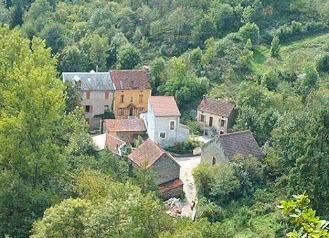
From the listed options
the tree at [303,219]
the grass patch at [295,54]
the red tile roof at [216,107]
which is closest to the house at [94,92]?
the red tile roof at [216,107]

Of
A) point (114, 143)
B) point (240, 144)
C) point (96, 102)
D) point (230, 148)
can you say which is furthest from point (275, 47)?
point (114, 143)

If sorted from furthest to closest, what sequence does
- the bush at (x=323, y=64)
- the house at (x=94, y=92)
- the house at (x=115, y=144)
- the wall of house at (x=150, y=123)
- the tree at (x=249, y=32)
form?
the tree at (x=249, y=32), the bush at (x=323, y=64), the house at (x=94, y=92), the wall of house at (x=150, y=123), the house at (x=115, y=144)

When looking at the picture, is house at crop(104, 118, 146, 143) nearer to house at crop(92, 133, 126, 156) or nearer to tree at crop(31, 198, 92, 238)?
house at crop(92, 133, 126, 156)

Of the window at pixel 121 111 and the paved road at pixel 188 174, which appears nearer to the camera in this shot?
the paved road at pixel 188 174

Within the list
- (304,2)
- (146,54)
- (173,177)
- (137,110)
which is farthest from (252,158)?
(304,2)

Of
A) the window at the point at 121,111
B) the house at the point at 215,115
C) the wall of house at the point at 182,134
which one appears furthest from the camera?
the window at the point at 121,111

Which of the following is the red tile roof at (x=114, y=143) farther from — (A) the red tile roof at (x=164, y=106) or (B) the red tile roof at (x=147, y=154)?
(A) the red tile roof at (x=164, y=106)

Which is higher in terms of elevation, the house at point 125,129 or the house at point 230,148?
the house at point 230,148

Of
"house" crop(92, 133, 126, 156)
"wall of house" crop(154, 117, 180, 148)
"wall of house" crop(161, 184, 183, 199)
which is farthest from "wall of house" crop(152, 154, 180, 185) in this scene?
"wall of house" crop(154, 117, 180, 148)

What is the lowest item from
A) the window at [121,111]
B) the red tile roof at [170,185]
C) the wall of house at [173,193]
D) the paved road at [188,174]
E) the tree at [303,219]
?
the window at [121,111]
